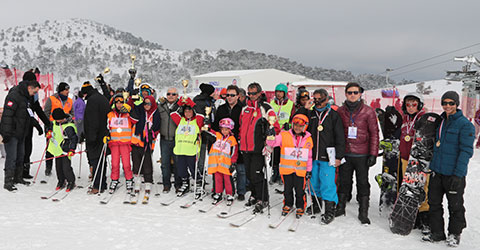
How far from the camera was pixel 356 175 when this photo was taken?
4.70 metres

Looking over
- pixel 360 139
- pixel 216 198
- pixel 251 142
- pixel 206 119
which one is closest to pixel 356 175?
pixel 360 139

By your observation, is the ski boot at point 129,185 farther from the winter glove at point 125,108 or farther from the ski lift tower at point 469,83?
the ski lift tower at point 469,83

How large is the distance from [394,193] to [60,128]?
556 cm

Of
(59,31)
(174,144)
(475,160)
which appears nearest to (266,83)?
(475,160)

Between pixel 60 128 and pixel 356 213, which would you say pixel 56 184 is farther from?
pixel 356 213

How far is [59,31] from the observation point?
87438 mm

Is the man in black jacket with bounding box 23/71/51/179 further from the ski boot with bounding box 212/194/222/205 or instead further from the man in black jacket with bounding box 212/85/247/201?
the ski boot with bounding box 212/194/222/205

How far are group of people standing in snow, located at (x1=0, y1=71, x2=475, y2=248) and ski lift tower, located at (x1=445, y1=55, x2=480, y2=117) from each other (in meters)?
12.8

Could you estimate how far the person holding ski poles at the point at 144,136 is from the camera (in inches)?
222

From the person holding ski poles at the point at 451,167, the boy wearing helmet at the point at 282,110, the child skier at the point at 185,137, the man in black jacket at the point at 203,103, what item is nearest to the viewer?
the person holding ski poles at the point at 451,167

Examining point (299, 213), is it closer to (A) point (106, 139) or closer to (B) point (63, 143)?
(A) point (106, 139)

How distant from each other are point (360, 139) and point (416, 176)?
2.69ft

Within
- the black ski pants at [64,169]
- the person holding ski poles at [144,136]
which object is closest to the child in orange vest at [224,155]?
the person holding ski poles at [144,136]

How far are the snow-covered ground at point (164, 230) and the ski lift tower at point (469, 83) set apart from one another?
39.1ft
